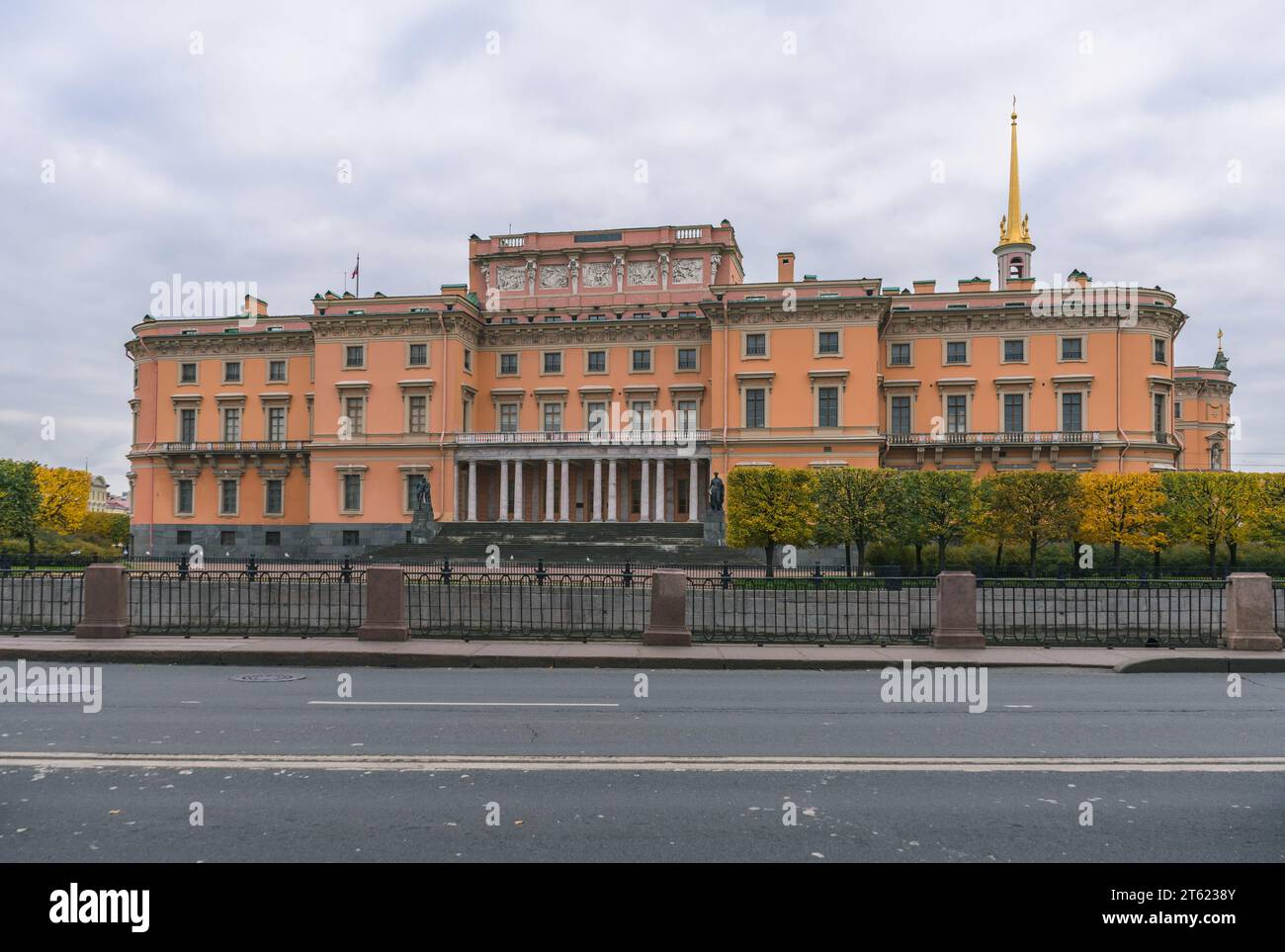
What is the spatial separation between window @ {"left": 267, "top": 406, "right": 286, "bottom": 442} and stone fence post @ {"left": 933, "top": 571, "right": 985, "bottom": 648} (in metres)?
52.1

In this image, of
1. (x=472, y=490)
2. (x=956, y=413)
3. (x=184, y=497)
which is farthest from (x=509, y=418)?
(x=956, y=413)

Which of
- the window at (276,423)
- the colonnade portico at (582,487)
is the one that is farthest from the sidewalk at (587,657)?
the window at (276,423)

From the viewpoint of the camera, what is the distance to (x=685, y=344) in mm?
55844

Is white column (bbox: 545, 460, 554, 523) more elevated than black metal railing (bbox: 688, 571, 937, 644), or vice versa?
white column (bbox: 545, 460, 554, 523)

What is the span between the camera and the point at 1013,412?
52.2m

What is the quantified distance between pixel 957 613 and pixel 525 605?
8460 mm

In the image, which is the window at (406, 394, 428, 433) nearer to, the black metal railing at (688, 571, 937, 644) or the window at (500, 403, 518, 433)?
the window at (500, 403, 518, 433)

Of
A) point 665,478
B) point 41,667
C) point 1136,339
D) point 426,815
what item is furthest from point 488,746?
point 1136,339

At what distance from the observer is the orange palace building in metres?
50.7

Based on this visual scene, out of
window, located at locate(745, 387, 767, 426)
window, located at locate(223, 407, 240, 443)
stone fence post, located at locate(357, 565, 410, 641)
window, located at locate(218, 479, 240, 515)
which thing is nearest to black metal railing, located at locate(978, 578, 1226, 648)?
stone fence post, located at locate(357, 565, 410, 641)

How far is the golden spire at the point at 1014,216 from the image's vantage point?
219 feet

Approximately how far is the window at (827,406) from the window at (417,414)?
77.6ft

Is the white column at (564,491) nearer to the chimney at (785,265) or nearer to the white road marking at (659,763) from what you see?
the chimney at (785,265)
